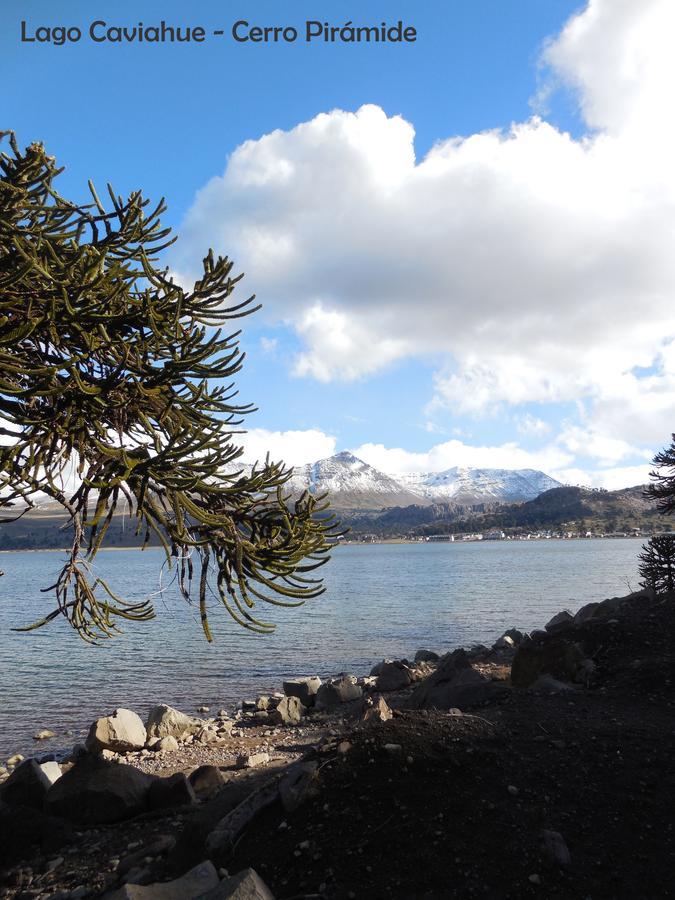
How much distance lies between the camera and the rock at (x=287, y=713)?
16656mm

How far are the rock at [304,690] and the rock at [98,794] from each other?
983 centimetres

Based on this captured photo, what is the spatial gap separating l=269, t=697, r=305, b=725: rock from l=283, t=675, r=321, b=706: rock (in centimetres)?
114

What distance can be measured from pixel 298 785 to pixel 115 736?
9.82 m

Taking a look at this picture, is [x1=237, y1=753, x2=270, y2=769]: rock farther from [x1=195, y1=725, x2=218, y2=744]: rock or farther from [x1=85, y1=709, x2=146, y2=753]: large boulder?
[x1=85, y1=709, x2=146, y2=753]: large boulder

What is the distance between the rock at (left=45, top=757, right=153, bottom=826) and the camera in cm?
868

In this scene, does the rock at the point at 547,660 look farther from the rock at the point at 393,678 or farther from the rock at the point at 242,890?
the rock at the point at 242,890

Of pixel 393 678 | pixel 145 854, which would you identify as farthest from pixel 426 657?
pixel 145 854

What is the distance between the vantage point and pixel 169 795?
9.02 meters

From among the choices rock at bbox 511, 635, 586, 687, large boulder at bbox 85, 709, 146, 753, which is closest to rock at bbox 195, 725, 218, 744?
large boulder at bbox 85, 709, 146, 753

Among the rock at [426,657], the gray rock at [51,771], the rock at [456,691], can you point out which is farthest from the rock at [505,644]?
the gray rock at [51,771]

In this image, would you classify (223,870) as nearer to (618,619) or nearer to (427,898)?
(427,898)

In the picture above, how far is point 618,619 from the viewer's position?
1300cm

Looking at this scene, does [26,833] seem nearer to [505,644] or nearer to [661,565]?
[505,644]

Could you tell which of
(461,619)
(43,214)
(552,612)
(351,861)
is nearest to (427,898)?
(351,861)
